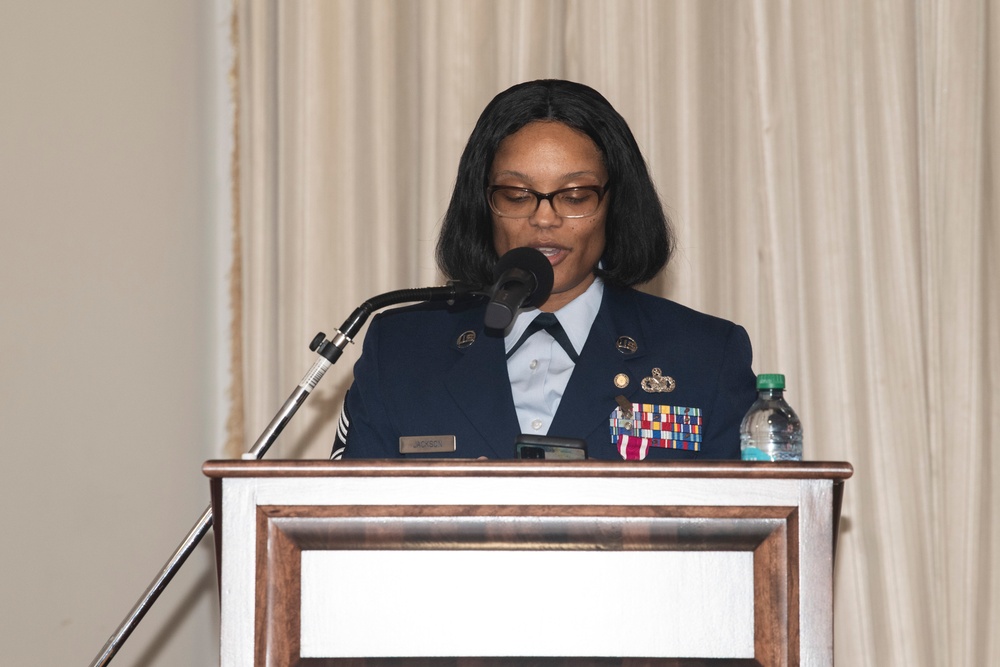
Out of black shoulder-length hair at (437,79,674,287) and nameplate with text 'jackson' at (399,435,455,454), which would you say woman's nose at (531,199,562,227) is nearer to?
black shoulder-length hair at (437,79,674,287)

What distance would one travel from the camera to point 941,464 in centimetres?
237

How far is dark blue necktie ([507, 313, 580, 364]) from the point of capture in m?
2.03

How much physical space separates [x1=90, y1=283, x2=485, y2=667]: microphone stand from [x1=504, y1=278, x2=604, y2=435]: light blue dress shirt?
43 cm

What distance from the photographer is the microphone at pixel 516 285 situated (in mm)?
1421

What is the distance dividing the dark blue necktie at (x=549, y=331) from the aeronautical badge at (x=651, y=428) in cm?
19

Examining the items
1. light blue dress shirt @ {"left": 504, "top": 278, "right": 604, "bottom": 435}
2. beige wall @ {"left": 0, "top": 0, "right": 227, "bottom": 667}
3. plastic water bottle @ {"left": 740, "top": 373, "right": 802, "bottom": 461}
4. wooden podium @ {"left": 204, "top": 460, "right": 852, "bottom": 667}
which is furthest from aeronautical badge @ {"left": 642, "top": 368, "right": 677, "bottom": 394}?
beige wall @ {"left": 0, "top": 0, "right": 227, "bottom": 667}

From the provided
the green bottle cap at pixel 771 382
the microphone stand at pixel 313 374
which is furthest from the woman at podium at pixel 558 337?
the green bottle cap at pixel 771 382

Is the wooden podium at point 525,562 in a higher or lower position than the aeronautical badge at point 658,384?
lower

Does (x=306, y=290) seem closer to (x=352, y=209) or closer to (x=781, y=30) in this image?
(x=352, y=209)

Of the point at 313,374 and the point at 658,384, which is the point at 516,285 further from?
the point at 658,384

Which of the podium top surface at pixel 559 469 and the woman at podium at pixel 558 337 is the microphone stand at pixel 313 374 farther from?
the podium top surface at pixel 559 469

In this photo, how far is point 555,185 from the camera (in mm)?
2043

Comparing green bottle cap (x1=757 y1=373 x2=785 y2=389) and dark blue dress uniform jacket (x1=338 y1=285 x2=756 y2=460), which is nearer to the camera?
green bottle cap (x1=757 y1=373 x2=785 y2=389)

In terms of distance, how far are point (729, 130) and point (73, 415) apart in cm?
162
